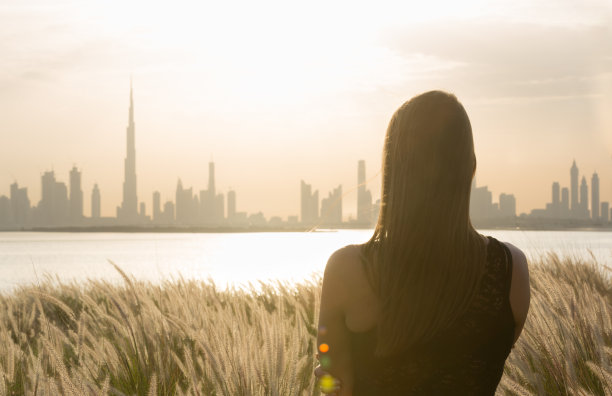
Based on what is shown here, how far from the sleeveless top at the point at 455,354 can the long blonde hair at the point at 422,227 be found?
53 millimetres

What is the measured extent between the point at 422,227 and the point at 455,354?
0.40 meters

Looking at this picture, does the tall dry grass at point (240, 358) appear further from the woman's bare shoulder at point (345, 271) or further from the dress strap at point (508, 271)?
the woman's bare shoulder at point (345, 271)

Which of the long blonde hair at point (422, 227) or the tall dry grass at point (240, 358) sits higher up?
the long blonde hair at point (422, 227)

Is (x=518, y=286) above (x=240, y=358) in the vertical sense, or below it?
above

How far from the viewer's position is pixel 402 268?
1.57 metres

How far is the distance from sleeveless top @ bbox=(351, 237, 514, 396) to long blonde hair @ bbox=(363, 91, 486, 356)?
0.05 metres

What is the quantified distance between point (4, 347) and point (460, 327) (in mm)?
3985

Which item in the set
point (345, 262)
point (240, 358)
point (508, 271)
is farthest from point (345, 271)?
point (240, 358)

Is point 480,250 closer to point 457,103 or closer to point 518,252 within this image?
point 518,252

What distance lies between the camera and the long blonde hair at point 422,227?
1.58m

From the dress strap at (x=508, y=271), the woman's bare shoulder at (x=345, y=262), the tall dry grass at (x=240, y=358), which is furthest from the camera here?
the tall dry grass at (x=240, y=358)

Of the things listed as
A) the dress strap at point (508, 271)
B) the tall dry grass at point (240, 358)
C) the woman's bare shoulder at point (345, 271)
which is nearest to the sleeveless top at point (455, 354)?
the dress strap at point (508, 271)

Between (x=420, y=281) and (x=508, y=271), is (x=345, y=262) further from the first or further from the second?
(x=508, y=271)

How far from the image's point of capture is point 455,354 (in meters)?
1.68
